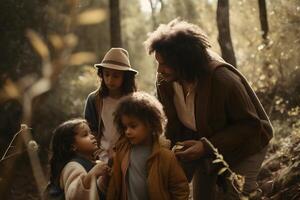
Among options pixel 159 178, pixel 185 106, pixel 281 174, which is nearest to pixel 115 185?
pixel 159 178

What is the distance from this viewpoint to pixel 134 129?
9.92 ft

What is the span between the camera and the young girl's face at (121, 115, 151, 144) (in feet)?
9.87

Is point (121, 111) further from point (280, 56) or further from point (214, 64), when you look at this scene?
point (280, 56)

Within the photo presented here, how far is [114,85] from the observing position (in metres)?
3.75

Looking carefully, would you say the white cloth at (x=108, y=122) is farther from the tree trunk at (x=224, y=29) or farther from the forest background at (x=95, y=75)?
the tree trunk at (x=224, y=29)

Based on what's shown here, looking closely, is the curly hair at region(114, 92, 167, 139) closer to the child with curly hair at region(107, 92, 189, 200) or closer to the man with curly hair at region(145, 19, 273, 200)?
the child with curly hair at region(107, 92, 189, 200)

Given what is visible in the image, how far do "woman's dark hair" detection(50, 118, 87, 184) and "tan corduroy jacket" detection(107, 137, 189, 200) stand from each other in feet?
1.65

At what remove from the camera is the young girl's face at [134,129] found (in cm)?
301

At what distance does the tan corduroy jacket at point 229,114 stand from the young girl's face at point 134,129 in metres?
0.41

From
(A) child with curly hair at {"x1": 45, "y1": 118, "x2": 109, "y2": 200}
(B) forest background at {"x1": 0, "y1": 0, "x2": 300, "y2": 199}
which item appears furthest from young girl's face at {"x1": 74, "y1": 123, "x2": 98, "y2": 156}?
(B) forest background at {"x1": 0, "y1": 0, "x2": 300, "y2": 199}

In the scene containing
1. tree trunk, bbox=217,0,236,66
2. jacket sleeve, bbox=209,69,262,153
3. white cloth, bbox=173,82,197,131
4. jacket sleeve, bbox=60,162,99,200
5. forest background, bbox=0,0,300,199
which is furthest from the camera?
tree trunk, bbox=217,0,236,66

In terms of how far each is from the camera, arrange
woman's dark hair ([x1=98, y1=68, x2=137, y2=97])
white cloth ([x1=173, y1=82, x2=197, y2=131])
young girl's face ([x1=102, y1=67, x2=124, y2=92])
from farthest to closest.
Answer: woman's dark hair ([x1=98, y1=68, x2=137, y2=97])
young girl's face ([x1=102, y1=67, x2=124, y2=92])
white cloth ([x1=173, y1=82, x2=197, y2=131])

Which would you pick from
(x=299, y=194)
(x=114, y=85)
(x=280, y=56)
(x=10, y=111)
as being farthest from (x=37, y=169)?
(x=280, y=56)

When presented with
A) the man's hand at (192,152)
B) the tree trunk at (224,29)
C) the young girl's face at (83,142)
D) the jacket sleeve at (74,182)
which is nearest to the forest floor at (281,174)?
the jacket sleeve at (74,182)
